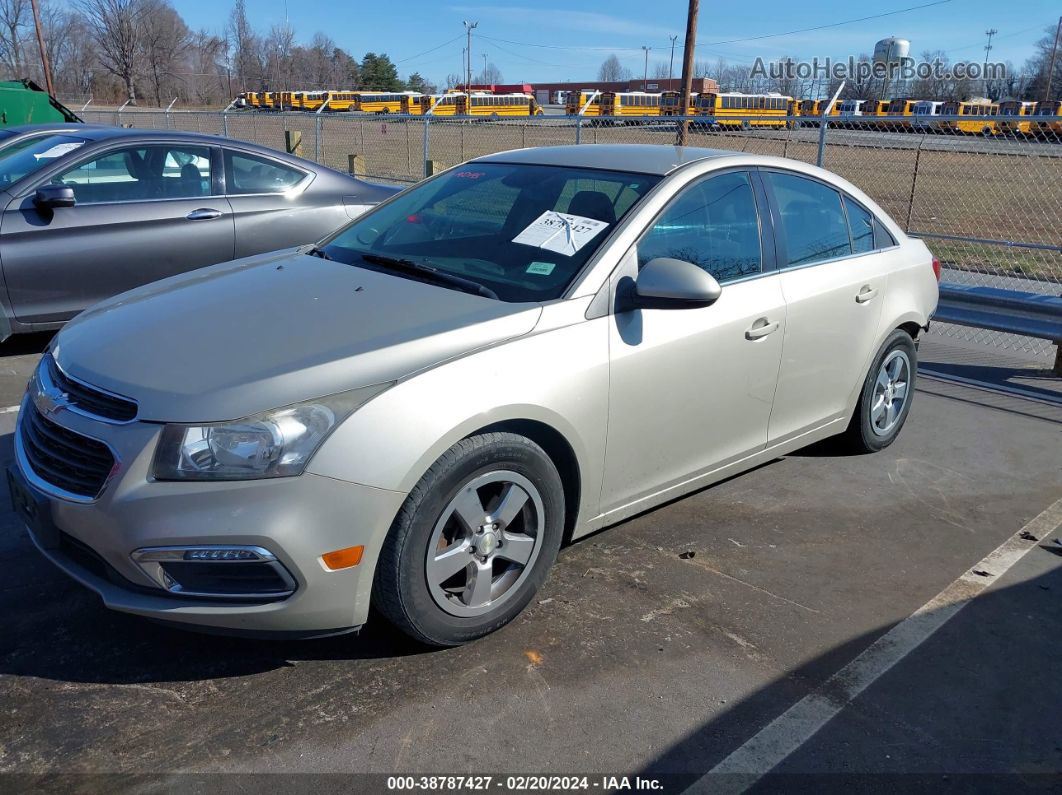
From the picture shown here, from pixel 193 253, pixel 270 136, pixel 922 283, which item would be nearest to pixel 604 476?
pixel 922 283

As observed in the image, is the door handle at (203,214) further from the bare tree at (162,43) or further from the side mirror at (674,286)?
the bare tree at (162,43)

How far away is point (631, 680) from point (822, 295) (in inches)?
86.8

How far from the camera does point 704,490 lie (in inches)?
187

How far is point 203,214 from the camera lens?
22.4 feet

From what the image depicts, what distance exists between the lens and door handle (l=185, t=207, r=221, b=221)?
679 centimetres

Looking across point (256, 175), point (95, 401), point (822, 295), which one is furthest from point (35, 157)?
point (822, 295)

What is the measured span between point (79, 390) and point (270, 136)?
28533mm

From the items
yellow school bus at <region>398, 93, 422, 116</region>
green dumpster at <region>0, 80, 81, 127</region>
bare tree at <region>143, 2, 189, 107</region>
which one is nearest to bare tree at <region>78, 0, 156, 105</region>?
bare tree at <region>143, 2, 189, 107</region>

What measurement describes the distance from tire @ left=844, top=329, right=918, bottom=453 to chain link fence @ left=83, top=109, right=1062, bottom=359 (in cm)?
214

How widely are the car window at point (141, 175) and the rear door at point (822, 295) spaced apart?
4.55 m

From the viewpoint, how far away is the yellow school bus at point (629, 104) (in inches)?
1724

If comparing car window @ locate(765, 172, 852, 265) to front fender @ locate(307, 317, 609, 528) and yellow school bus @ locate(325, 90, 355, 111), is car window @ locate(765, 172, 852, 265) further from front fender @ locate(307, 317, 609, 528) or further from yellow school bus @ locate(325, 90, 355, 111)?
yellow school bus @ locate(325, 90, 355, 111)

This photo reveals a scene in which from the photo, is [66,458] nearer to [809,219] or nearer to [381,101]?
[809,219]

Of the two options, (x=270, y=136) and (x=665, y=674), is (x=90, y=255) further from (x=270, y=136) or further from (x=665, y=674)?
(x=270, y=136)
